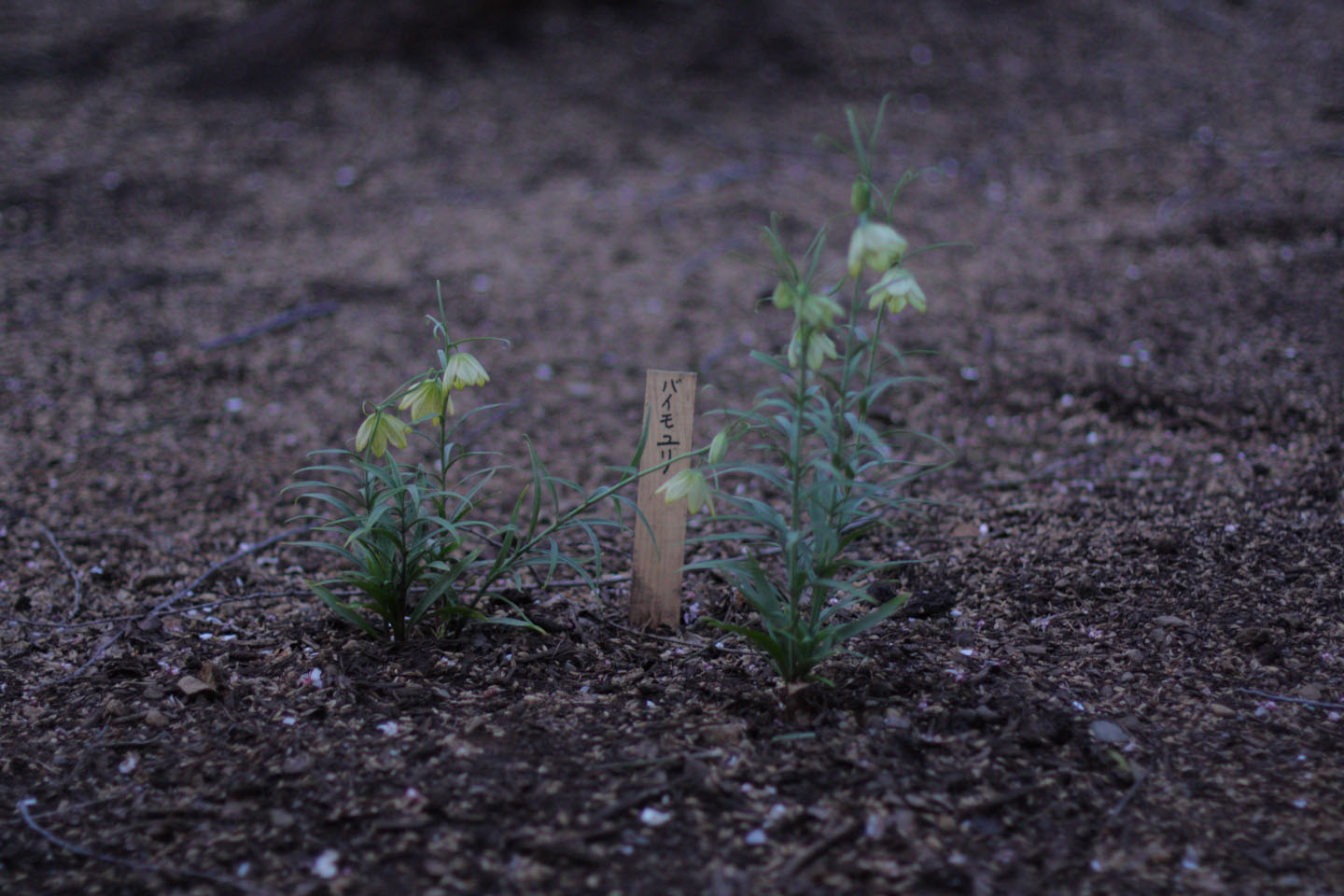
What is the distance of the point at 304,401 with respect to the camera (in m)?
3.50

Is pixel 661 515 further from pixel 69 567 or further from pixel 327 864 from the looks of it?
pixel 69 567

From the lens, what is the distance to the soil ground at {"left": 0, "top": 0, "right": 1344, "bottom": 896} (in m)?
1.50

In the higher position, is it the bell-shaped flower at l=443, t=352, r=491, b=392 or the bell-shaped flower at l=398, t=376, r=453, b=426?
the bell-shaped flower at l=443, t=352, r=491, b=392

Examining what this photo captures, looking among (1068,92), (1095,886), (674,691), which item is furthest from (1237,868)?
(1068,92)

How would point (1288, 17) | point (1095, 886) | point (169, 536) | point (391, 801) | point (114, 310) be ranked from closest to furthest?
1. point (1095, 886)
2. point (391, 801)
3. point (169, 536)
4. point (114, 310)
5. point (1288, 17)

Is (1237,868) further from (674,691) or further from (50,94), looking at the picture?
(50,94)

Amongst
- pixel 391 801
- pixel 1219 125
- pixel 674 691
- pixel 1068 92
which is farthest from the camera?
pixel 1068 92

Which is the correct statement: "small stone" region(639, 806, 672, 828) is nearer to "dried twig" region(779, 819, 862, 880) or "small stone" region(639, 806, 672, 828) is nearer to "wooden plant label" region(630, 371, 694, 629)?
"dried twig" region(779, 819, 862, 880)

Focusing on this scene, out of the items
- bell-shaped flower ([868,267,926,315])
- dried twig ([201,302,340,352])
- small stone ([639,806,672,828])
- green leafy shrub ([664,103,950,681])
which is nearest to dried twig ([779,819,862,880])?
small stone ([639,806,672,828])

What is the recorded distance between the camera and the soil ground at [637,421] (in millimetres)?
1500

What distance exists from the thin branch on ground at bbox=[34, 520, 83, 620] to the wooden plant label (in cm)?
141

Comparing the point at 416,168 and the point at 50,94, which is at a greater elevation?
the point at 50,94

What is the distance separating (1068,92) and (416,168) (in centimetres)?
422

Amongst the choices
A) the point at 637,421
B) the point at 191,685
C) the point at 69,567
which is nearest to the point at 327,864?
the point at 191,685
